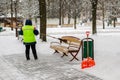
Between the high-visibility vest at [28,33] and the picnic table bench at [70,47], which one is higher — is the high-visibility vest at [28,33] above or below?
above

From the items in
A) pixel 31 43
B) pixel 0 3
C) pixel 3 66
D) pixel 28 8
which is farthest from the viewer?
pixel 28 8

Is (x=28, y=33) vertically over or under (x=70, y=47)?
over

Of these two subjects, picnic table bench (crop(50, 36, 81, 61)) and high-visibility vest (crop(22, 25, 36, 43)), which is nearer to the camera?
picnic table bench (crop(50, 36, 81, 61))

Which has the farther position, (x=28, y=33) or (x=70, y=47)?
(x=70, y=47)

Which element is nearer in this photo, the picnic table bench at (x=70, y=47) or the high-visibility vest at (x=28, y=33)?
the picnic table bench at (x=70, y=47)

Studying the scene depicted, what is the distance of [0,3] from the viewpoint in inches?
2306

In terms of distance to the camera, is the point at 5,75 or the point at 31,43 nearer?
the point at 5,75

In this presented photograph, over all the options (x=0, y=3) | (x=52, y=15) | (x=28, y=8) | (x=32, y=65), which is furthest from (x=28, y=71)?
(x=52, y=15)

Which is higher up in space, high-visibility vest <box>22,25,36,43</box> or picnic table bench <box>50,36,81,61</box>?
high-visibility vest <box>22,25,36,43</box>

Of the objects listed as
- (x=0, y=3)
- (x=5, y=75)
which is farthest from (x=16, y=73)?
(x=0, y=3)

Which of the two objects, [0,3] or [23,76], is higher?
[0,3]

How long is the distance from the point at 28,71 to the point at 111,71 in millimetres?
2899

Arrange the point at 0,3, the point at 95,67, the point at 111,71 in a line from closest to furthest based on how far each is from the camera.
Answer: the point at 111,71, the point at 95,67, the point at 0,3

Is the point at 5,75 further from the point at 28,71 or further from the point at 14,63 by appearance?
the point at 14,63
